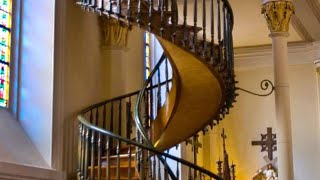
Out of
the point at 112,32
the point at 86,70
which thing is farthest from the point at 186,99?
the point at 112,32

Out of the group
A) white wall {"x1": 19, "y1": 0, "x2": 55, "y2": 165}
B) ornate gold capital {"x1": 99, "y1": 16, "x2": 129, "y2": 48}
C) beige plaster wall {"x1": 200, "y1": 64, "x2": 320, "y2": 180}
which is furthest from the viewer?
beige plaster wall {"x1": 200, "y1": 64, "x2": 320, "y2": 180}

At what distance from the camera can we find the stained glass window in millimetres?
7008

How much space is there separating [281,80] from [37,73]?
291cm

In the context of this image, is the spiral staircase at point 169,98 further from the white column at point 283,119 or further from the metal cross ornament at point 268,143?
the metal cross ornament at point 268,143

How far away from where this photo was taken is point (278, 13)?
25.3 feet

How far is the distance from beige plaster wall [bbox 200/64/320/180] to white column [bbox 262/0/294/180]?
405cm

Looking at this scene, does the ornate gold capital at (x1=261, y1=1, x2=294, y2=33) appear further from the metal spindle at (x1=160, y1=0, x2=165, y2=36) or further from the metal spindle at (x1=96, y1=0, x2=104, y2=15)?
the metal spindle at (x1=96, y1=0, x2=104, y2=15)

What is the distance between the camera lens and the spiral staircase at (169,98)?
20.4 feet

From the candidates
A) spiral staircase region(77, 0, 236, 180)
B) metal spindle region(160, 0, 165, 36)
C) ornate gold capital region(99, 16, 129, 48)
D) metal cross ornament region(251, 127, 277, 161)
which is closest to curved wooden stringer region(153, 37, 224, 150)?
spiral staircase region(77, 0, 236, 180)

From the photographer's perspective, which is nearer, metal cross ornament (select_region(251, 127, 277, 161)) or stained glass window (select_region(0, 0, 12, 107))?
stained glass window (select_region(0, 0, 12, 107))

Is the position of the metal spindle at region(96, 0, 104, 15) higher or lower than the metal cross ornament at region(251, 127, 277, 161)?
higher

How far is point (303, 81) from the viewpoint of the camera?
11.6 m

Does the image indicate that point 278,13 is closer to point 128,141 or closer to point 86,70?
point 86,70

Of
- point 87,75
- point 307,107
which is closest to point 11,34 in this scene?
point 87,75
